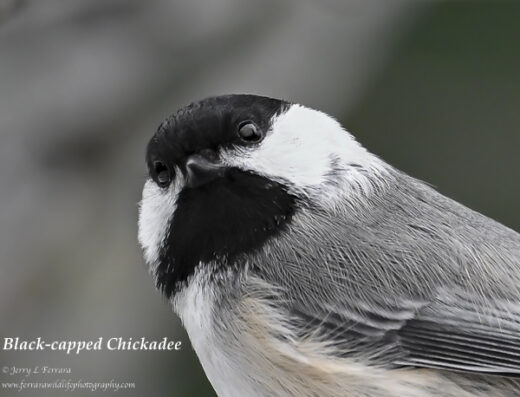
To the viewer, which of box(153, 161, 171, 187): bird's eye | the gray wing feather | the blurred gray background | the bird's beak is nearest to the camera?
the gray wing feather

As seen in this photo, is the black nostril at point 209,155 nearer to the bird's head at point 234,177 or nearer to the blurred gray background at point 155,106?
the bird's head at point 234,177

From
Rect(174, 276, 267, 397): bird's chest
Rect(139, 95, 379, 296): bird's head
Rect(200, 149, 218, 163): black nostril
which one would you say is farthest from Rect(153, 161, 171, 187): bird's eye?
Rect(174, 276, 267, 397): bird's chest

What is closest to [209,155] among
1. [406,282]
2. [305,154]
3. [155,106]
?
[305,154]

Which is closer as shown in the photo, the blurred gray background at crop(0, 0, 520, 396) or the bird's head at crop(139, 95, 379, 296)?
the bird's head at crop(139, 95, 379, 296)

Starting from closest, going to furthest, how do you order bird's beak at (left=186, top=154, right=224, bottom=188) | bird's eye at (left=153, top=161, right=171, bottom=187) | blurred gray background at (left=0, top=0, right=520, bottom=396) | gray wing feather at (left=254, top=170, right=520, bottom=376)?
1. gray wing feather at (left=254, top=170, right=520, bottom=376)
2. bird's beak at (left=186, top=154, right=224, bottom=188)
3. bird's eye at (left=153, top=161, right=171, bottom=187)
4. blurred gray background at (left=0, top=0, right=520, bottom=396)

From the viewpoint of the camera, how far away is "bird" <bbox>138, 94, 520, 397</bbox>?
197 cm

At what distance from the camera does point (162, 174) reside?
7.32ft

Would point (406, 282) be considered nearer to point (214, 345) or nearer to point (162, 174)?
point (214, 345)

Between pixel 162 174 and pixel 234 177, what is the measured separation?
0.62 ft

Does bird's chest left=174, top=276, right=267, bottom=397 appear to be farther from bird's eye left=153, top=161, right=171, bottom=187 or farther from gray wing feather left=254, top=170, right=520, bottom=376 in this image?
bird's eye left=153, top=161, right=171, bottom=187

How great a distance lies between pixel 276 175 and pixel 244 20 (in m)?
1.98

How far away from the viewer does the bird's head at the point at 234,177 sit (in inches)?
83.7

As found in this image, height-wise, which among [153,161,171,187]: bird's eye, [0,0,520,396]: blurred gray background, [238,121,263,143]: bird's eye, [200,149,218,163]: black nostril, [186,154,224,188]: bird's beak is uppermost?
[238,121,263,143]: bird's eye

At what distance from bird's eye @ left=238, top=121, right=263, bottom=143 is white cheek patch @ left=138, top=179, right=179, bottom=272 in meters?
0.19
